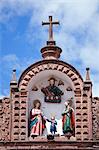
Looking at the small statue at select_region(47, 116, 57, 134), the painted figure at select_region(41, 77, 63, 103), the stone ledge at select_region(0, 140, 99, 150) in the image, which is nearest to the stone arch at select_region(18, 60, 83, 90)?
the painted figure at select_region(41, 77, 63, 103)

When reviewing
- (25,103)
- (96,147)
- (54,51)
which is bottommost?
(96,147)

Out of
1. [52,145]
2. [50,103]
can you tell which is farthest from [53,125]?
[52,145]

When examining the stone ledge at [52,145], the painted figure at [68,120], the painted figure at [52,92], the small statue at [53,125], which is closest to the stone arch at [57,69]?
the painted figure at [68,120]

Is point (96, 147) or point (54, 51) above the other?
point (54, 51)

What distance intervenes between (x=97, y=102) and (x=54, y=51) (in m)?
2.40

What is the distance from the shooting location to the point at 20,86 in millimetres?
19312

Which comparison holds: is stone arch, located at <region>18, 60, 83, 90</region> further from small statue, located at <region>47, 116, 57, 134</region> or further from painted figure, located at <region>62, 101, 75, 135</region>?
small statue, located at <region>47, 116, 57, 134</region>

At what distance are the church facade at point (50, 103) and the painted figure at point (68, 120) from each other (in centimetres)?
3

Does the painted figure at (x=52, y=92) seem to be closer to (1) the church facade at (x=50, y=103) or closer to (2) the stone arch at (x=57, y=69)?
(1) the church facade at (x=50, y=103)

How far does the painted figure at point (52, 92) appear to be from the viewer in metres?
19.3

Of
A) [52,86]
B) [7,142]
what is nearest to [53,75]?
[52,86]

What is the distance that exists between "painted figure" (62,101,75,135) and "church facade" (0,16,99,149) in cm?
3

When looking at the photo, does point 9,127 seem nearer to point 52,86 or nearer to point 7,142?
point 7,142

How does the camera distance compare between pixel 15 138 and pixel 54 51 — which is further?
pixel 54 51
